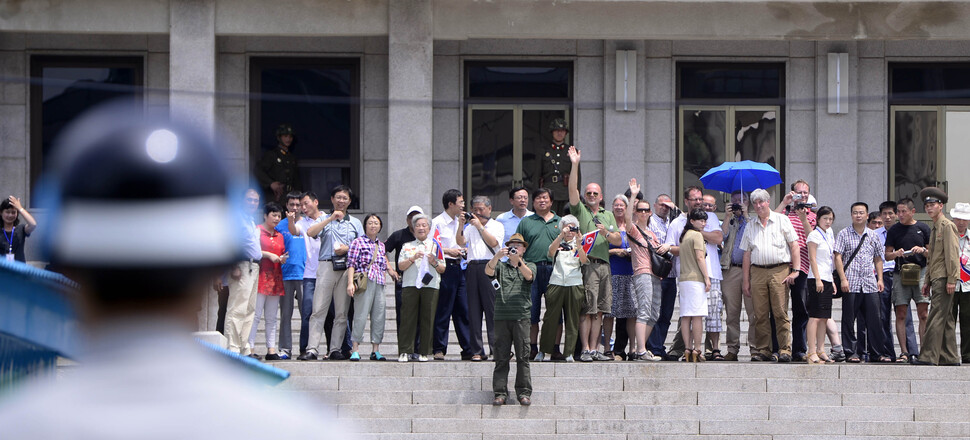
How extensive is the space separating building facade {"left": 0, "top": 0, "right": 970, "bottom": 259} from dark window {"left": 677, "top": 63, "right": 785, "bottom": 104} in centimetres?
2

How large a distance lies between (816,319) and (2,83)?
13675mm

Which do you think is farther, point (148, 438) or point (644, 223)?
point (644, 223)

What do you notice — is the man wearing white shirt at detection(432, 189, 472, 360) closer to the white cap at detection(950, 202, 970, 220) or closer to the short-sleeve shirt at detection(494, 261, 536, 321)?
the short-sleeve shirt at detection(494, 261, 536, 321)

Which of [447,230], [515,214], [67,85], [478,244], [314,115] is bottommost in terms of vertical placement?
[478,244]

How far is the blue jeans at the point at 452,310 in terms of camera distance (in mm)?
13266

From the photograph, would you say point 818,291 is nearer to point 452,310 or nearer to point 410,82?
point 452,310

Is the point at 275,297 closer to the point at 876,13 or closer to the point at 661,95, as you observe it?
the point at 661,95

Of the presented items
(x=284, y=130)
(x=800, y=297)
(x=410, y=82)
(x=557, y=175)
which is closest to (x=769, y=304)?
(x=800, y=297)

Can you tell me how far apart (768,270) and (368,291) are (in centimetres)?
407

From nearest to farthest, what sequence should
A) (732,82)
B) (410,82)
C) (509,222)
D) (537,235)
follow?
(537,235), (509,222), (410,82), (732,82)

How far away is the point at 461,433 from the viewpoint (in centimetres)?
1173

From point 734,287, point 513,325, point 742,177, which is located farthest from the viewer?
point 742,177

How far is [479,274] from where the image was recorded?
1330cm

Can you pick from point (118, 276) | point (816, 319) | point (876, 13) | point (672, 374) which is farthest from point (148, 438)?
point (876, 13)
